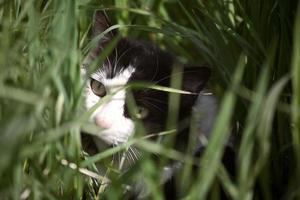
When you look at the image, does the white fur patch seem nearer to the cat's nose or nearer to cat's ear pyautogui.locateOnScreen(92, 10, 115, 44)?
the cat's nose

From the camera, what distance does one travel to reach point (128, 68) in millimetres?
1248

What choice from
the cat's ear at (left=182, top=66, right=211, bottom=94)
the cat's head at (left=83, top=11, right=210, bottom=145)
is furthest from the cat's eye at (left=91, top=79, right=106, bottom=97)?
the cat's ear at (left=182, top=66, right=211, bottom=94)

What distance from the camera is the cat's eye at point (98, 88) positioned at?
1.24 m

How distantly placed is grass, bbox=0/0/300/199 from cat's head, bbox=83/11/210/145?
0.06 m

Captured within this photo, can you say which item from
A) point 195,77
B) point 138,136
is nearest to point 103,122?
point 195,77

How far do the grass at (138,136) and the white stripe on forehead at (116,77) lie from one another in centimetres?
9

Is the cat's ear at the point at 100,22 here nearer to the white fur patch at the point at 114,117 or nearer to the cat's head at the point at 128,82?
the cat's head at the point at 128,82

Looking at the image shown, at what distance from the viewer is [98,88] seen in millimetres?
1243

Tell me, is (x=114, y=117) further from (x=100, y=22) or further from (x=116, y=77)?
(x=100, y=22)

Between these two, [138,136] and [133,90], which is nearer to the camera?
[138,136]

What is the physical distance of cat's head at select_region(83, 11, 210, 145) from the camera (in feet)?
3.90

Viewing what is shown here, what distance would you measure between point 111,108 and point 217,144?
0.49 meters

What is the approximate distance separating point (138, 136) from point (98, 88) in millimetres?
492

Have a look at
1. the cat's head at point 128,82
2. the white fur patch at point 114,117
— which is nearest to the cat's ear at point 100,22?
the cat's head at point 128,82
